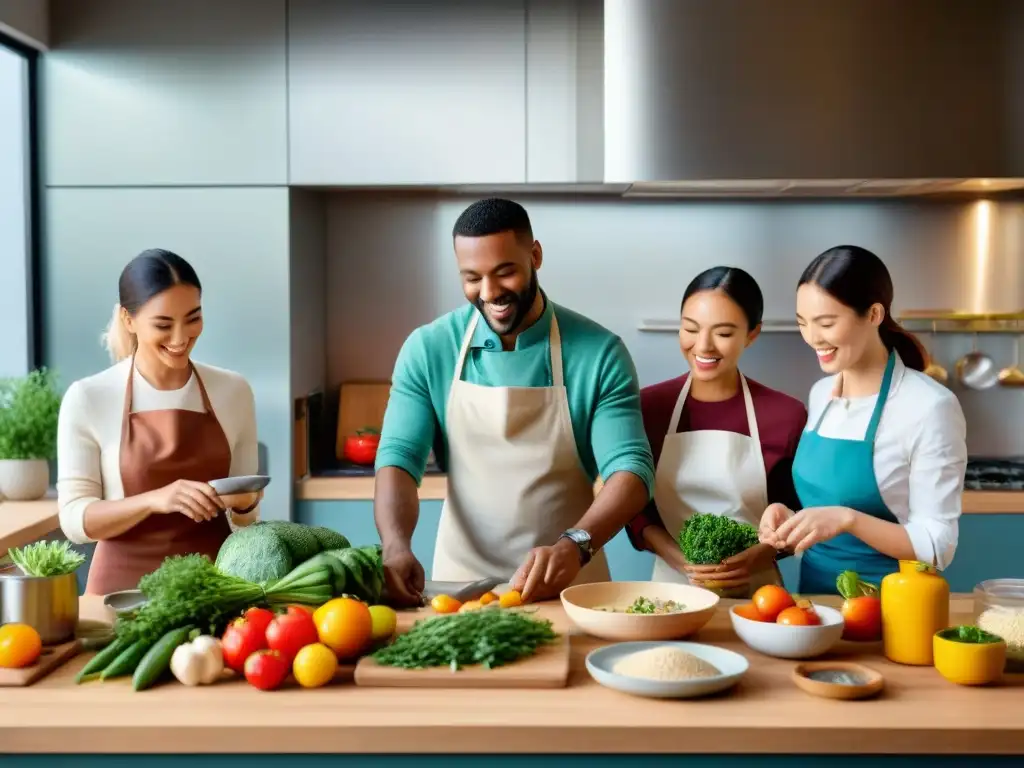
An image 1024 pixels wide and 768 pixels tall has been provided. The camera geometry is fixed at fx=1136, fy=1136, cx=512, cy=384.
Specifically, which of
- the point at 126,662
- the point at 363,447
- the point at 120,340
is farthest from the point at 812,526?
the point at 363,447

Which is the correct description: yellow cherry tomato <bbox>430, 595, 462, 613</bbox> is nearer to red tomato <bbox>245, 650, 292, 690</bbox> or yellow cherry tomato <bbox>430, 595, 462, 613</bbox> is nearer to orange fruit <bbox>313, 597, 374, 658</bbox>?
orange fruit <bbox>313, 597, 374, 658</bbox>

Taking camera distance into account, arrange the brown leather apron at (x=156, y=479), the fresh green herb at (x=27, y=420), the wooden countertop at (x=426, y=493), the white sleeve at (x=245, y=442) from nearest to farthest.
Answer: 1. the brown leather apron at (x=156, y=479)
2. the white sleeve at (x=245, y=442)
3. the fresh green herb at (x=27, y=420)
4. the wooden countertop at (x=426, y=493)

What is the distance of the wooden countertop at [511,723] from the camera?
139 cm

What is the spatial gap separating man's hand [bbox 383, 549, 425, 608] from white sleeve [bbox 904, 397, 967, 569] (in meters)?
0.87

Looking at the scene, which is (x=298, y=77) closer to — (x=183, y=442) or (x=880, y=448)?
(x=183, y=442)

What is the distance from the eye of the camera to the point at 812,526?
187 centimetres

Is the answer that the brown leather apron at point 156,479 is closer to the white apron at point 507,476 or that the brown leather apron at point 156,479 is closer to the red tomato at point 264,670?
the white apron at point 507,476

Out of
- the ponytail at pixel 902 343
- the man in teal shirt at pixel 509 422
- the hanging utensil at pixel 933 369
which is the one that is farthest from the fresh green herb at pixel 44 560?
the hanging utensil at pixel 933 369

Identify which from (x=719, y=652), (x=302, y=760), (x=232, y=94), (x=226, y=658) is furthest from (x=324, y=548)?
(x=232, y=94)

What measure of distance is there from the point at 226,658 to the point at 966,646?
1.01 m

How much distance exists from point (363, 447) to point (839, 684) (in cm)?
252

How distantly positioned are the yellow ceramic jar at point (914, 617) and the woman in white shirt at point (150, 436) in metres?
1.21

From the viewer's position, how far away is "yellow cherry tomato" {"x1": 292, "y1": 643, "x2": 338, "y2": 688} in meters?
1.54

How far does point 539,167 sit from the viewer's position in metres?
3.63
